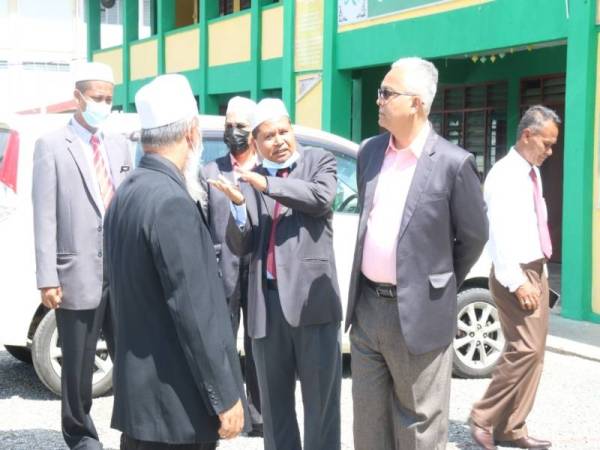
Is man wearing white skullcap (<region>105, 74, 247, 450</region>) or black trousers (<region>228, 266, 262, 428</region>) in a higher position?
man wearing white skullcap (<region>105, 74, 247, 450</region>)

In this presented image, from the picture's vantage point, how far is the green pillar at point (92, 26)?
2447cm

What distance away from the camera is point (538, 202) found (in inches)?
202

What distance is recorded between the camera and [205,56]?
18.5 m

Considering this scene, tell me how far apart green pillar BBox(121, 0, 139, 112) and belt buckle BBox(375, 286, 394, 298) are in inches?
743

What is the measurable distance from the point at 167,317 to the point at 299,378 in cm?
152

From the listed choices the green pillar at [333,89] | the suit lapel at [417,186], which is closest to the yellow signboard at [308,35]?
the green pillar at [333,89]

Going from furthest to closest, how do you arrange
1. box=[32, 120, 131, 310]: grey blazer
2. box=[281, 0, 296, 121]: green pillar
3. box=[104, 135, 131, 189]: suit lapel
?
box=[281, 0, 296, 121]: green pillar < box=[104, 135, 131, 189]: suit lapel < box=[32, 120, 131, 310]: grey blazer

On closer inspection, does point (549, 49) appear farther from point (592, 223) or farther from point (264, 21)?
point (264, 21)

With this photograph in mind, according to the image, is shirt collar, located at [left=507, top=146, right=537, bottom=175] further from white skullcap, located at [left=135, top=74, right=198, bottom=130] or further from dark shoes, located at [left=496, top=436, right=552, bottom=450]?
white skullcap, located at [left=135, top=74, right=198, bottom=130]

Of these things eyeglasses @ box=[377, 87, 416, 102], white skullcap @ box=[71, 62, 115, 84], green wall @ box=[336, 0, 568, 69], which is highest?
green wall @ box=[336, 0, 568, 69]

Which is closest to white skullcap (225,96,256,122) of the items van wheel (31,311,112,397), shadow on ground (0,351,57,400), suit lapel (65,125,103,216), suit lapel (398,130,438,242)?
suit lapel (65,125,103,216)

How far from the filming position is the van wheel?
6.16m

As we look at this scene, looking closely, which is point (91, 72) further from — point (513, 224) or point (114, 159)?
point (513, 224)

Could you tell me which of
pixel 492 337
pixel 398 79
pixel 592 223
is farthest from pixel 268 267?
pixel 592 223
